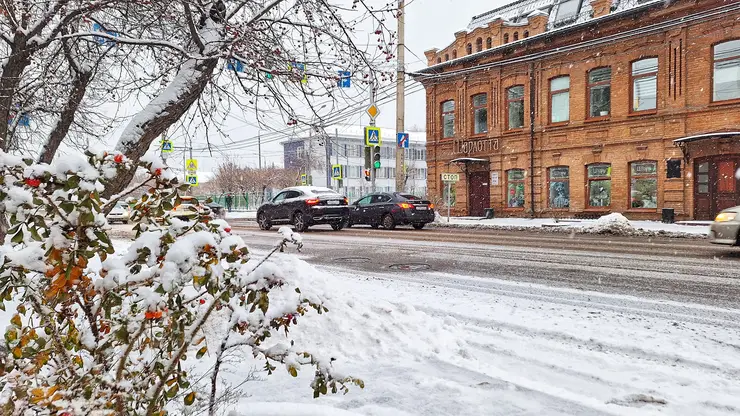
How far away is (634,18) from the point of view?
20.3 metres

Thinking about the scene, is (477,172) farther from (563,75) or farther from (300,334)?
(300,334)

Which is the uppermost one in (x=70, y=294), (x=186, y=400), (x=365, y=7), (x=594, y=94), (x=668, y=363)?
(x=594, y=94)

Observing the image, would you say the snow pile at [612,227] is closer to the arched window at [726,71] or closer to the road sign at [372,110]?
the arched window at [726,71]

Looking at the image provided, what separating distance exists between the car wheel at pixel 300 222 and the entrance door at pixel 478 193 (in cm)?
1157

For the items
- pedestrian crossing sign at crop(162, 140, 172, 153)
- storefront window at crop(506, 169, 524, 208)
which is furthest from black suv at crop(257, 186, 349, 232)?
pedestrian crossing sign at crop(162, 140, 172, 153)

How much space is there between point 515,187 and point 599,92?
5.79 metres

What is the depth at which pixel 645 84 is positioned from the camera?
2030 cm

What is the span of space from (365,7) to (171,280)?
375cm

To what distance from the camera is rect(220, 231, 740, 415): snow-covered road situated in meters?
3.11

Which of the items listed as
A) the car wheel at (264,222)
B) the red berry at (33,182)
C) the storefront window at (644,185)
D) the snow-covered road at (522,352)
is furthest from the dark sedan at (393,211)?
the red berry at (33,182)

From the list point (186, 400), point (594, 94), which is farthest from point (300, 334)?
point (594, 94)

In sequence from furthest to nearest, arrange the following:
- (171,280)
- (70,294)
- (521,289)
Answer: (521,289)
(70,294)
(171,280)

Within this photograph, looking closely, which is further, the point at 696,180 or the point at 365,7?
the point at 696,180

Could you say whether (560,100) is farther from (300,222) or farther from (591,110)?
(300,222)
